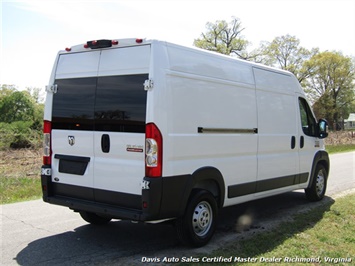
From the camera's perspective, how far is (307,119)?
7.94m

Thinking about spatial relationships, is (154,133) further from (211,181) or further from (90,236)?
(90,236)

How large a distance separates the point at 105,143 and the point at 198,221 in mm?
1640

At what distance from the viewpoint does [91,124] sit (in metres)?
5.28

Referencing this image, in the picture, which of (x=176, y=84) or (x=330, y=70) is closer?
(x=176, y=84)

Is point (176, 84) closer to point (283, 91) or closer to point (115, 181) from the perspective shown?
point (115, 181)

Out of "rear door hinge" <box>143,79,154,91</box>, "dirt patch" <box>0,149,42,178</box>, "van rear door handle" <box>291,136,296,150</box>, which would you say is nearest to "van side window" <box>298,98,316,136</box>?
"van rear door handle" <box>291,136,296,150</box>

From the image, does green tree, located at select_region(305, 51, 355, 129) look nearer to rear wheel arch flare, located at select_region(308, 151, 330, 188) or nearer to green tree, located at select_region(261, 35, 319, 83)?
green tree, located at select_region(261, 35, 319, 83)

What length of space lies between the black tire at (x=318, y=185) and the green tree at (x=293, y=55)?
64347mm

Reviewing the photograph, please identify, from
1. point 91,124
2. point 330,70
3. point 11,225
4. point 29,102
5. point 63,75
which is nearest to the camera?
point 91,124

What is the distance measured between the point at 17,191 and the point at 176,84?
6.34m

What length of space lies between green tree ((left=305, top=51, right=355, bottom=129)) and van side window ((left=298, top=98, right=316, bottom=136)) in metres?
66.4

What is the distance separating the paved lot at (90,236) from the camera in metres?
4.88

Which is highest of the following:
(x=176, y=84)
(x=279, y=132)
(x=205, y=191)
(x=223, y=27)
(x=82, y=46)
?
(x=223, y=27)

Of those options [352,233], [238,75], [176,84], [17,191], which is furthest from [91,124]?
[17,191]
